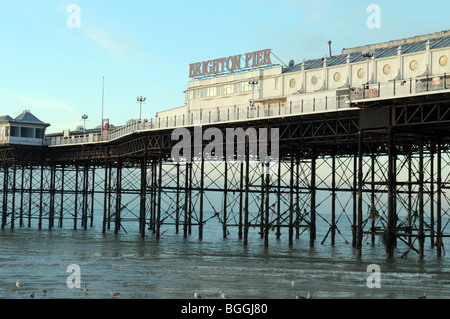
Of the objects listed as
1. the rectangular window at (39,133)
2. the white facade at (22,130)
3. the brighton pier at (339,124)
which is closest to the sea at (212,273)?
the brighton pier at (339,124)

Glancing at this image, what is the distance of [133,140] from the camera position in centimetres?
7956

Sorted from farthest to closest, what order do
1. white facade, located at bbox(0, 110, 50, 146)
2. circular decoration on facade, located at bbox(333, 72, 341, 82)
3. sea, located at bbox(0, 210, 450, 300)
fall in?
white facade, located at bbox(0, 110, 50, 146)
circular decoration on facade, located at bbox(333, 72, 341, 82)
sea, located at bbox(0, 210, 450, 300)

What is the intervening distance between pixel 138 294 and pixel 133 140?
4739cm

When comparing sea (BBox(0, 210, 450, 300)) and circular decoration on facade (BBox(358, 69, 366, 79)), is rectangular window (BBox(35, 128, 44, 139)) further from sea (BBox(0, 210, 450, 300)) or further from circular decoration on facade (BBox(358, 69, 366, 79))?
circular decoration on facade (BBox(358, 69, 366, 79))

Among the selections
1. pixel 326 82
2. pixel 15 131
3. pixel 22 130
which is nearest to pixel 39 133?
pixel 22 130

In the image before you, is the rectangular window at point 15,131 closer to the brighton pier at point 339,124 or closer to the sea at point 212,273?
the brighton pier at point 339,124

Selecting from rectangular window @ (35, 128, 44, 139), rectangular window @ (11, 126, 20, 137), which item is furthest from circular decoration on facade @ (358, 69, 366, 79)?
rectangular window @ (11, 126, 20, 137)

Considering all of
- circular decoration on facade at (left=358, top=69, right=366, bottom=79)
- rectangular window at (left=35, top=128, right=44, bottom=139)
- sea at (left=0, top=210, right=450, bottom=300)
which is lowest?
sea at (left=0, top=210, right=450, bottom=300)

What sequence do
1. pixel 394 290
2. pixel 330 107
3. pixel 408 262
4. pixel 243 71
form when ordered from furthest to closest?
pixel 243 71 < pixel 330 107 < pixel 408 262 < pixel 394 290

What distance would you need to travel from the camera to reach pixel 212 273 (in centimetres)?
4262

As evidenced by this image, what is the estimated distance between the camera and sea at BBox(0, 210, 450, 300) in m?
34.4
